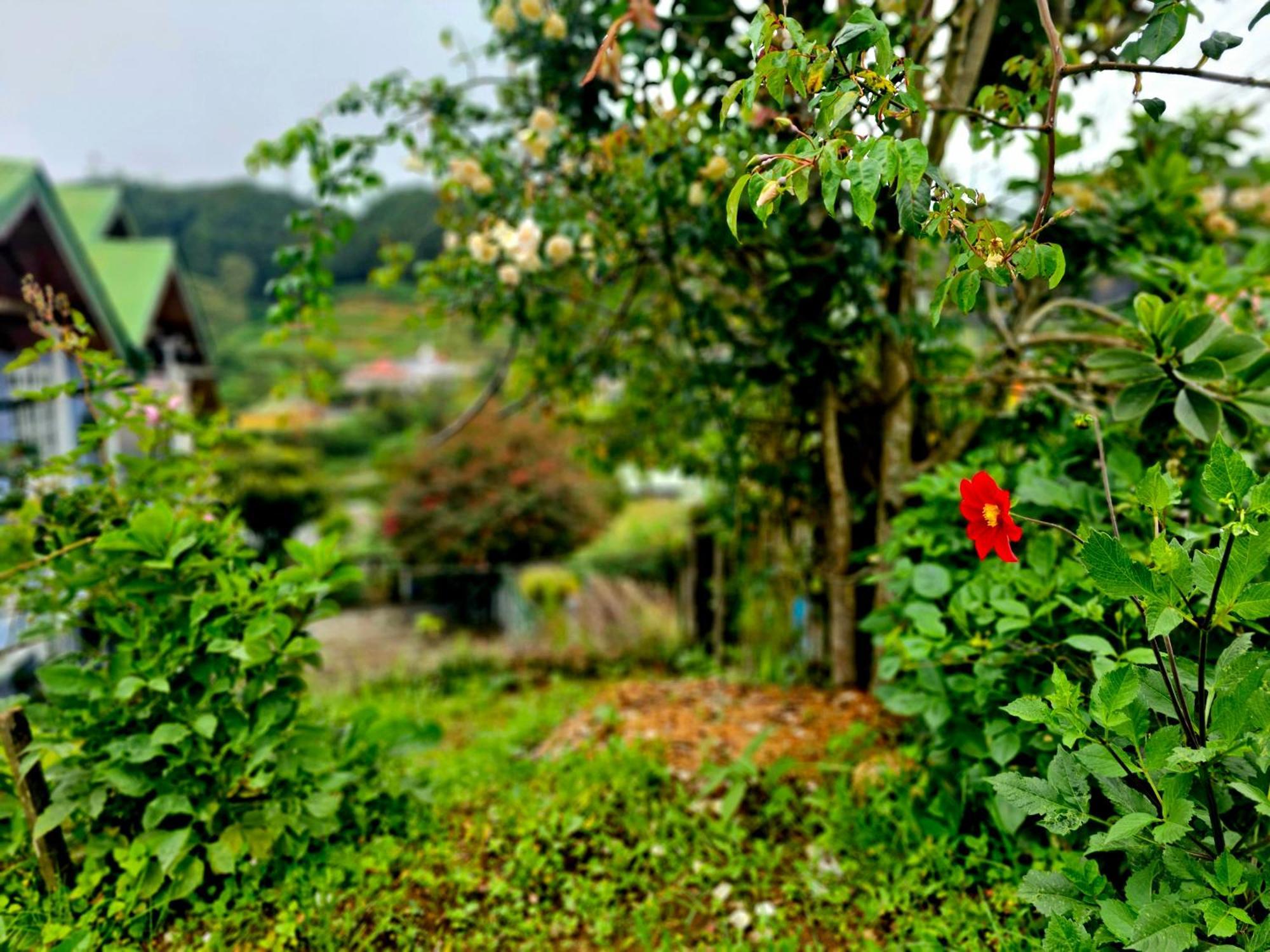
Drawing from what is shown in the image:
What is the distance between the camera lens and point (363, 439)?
18.7m

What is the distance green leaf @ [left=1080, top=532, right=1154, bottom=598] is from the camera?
41.6 inches

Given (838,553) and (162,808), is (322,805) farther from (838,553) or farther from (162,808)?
(838,553)

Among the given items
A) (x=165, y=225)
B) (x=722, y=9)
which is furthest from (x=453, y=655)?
(x=165, y=225)

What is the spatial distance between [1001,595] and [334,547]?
161 cm

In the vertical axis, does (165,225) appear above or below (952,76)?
above

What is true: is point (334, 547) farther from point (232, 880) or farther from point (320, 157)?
point (320, 157)

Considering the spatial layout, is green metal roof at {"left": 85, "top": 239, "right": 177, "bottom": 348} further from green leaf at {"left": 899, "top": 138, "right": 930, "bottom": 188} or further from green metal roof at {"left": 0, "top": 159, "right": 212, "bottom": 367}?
green leaf at {"left": 899, "top": 138, "right": 930, "bottom": 188}

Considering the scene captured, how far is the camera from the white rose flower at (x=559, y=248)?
2273mm

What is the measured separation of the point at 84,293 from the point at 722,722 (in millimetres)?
7023

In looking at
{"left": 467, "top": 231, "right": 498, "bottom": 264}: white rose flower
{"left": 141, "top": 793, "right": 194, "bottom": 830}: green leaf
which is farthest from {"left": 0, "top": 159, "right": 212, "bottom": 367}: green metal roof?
{"left": 141, "top": 793, "right": 194, "bottom": 830}: green leaf

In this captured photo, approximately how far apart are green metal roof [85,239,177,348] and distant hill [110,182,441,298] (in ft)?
62.7

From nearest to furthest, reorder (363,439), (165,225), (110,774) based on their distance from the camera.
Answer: (110,774) → (363,439) → (165,225)

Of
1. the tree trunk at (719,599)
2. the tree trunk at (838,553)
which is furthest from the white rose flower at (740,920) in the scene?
the tree trunk at (719,599)

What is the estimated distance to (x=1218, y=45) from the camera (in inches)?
43.7
